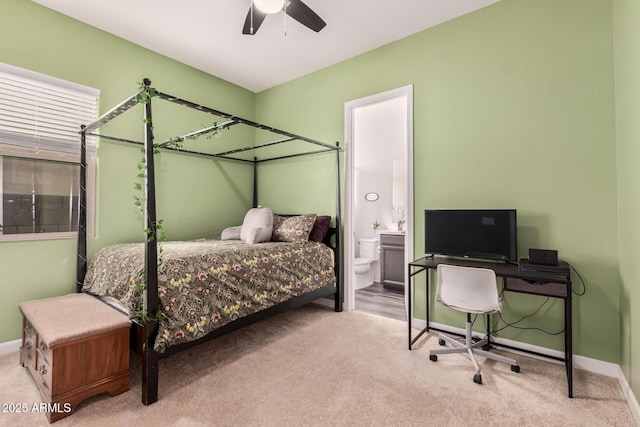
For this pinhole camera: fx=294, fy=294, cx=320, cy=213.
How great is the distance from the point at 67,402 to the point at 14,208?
1761 mm

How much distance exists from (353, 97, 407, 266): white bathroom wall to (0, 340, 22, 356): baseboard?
4.05 metres

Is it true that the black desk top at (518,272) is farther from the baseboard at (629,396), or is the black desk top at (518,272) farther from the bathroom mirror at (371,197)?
the bathroom mirror at (371,197)

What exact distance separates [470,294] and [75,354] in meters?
2.54

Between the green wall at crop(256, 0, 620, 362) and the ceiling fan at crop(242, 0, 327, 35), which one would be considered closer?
the ceiling fan at crop(242, 0, 327, 35)

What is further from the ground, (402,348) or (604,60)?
(604,60)

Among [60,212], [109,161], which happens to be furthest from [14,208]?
[109,161]

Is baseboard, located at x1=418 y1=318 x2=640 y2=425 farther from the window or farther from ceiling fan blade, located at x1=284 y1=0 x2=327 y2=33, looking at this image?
the window

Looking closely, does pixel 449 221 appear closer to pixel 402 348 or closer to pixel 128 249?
pixel 402 348

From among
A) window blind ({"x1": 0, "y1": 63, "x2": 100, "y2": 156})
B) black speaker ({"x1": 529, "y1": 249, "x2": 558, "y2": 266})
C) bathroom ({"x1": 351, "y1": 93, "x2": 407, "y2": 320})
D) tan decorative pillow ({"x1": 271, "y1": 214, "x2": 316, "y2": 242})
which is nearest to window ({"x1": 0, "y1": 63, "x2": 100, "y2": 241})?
Answer: window blind ({"x1": 0, "y1": 63, "x2": 100, "y2": 156})

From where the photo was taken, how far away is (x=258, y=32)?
2.95 metres

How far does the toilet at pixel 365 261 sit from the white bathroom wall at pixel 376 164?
18cm

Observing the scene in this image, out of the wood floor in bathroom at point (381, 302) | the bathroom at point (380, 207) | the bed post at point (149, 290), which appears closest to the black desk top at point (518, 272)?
the wood floor in bathroom at point (381, 302)

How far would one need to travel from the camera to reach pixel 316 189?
3.78m

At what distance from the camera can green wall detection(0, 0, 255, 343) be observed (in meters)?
2.43
